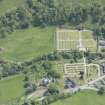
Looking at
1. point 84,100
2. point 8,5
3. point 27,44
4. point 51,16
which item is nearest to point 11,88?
point 27,44

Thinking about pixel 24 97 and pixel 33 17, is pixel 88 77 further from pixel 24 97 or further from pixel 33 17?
pixel 33 17

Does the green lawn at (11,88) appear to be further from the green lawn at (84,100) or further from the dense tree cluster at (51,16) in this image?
the dense tree cluster at (51,16)

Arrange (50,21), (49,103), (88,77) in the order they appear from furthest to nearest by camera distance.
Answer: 1. (50,21)
2. (88,77)
3. (49,103)

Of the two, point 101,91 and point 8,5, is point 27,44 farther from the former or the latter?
point 101,91

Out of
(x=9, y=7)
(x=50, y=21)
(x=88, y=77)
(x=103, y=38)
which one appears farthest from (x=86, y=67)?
(x=9, y=7)

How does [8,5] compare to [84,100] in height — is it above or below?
above
